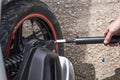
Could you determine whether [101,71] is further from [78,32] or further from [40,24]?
[40,24]

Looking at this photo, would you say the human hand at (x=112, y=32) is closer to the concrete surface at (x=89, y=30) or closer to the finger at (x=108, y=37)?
the finger at (x=108, y=37)

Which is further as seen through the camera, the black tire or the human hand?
the black tire

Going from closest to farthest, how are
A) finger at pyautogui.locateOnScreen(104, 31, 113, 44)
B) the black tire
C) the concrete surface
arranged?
finger at pyautogui.locateOnScreen(104, 31, 113, 44), the black tire, the concrete surface

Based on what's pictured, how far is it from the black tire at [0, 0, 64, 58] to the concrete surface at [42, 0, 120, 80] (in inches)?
18.3

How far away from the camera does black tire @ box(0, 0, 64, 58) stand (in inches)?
65.3

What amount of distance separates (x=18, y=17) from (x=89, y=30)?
37.6 inches

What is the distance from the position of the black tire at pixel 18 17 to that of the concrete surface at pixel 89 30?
0.47 meters

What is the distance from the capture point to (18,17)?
179 centimetres

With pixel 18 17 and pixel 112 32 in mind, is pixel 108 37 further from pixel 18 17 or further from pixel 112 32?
pixel 18 17

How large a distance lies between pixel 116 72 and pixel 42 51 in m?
1.54

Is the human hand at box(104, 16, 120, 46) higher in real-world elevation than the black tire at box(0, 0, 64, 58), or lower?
lower

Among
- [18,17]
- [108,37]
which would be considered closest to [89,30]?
[18,17]

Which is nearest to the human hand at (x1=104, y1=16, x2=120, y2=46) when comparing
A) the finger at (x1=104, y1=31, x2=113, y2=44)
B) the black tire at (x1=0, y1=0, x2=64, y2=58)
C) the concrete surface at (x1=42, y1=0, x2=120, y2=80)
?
the finger at (x1=104, y1=31, x2=113, y2=44)

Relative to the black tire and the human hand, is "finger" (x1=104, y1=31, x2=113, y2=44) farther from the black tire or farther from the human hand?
the black tire
